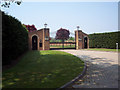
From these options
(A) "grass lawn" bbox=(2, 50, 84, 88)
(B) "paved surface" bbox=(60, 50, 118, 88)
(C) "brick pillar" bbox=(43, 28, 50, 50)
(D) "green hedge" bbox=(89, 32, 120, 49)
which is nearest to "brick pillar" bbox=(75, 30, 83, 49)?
(D) "green hedge" bbox=(89, 32, 120, 49)

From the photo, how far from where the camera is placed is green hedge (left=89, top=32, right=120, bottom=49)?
832 inches

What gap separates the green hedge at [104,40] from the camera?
21.1 meters

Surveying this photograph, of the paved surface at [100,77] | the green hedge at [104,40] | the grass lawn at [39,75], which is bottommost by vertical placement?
the paved surface at [100,77]

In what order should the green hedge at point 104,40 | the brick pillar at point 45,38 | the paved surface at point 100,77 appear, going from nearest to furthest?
the paved surface at point 100,77 → the green hedge at point 104,40 → the brick pillar at point 45,38

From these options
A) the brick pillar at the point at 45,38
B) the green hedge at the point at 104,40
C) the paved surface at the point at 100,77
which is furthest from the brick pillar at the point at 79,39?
the paved surface at the point at 100,77

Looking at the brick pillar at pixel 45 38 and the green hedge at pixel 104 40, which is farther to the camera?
the brick pillar at pixel 45 38

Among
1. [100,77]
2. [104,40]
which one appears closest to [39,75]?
[100,77]

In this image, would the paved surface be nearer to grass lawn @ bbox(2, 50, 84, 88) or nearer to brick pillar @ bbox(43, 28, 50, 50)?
grass lawn @ bbox(2, 50, 84, 88)

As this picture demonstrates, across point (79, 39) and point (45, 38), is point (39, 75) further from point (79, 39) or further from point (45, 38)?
point (79, 39)

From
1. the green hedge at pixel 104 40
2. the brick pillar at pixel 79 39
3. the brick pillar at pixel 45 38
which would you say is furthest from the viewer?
the brick pillar at pixel 79 39

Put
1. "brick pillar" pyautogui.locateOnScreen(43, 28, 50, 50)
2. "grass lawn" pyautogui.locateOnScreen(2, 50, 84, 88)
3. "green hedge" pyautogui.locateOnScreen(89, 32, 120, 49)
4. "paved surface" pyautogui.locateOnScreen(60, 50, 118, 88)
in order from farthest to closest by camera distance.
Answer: "brick pillar" pyautogui.locateOnScreen(43, 28, 50, 50)
"green hedge" pyautogui.locateOnScreen(89, 32, 120, 49)
"paved surface" pyautogui.locateOnScreen(60, 50, 118, 88)
"grass lawn" pyautogui.locateOnScreen(2, 50, 84, 88)

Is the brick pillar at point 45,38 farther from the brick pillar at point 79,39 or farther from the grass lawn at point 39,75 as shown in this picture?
the grass lawn at point 39,75

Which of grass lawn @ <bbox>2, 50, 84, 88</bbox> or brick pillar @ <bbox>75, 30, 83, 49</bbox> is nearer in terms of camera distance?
grass lawn @ <bbox>2, 50, 84, 88</bbox>

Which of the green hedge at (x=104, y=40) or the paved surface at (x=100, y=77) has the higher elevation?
the green hedge at (x=104, y=40)
